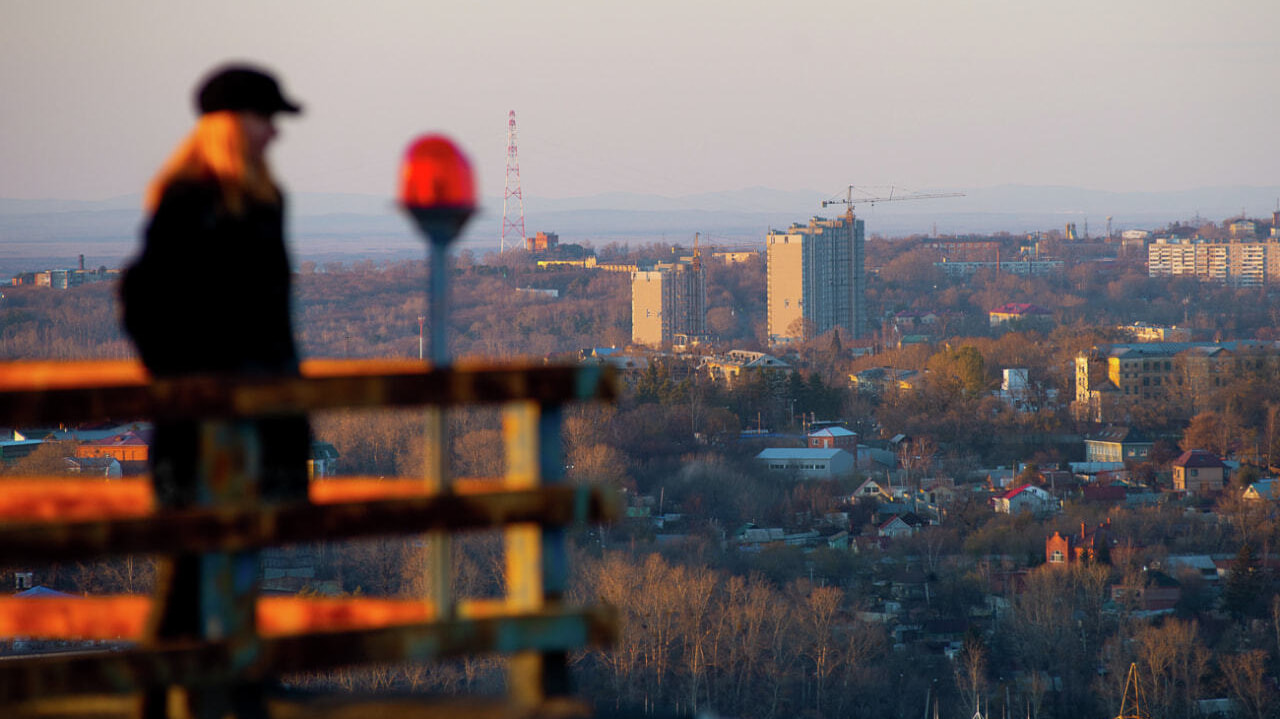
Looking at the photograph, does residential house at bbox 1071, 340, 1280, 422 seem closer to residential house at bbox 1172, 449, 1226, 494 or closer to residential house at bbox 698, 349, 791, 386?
residential house at bbox 698, 349, 791, 386

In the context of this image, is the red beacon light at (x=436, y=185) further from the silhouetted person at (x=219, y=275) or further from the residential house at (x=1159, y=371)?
the residential house at (x=1159, y=371)

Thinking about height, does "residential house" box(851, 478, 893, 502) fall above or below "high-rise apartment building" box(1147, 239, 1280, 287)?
below

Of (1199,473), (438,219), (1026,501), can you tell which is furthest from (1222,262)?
(438,219)

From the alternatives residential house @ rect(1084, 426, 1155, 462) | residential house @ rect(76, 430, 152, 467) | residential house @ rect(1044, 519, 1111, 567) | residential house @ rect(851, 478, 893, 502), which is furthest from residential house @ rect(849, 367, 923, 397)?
residential house @ rect(76, 430, 152, 467)

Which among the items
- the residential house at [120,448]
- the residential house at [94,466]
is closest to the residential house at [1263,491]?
the residential house at [120,448]

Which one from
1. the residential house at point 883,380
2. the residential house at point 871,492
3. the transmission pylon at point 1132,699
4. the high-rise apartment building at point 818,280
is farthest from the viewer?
the high-rise apartment building at point 818,280

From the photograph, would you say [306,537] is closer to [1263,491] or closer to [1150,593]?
[1150,593]

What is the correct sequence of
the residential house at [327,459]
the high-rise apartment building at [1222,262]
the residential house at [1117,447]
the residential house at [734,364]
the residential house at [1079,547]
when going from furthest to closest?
the high-rise apartment building at [1222,262]
the residential house at [734,364]
the residential house at [1117,447]
the residential house at [327,459]
the residential house at [1079,547]
